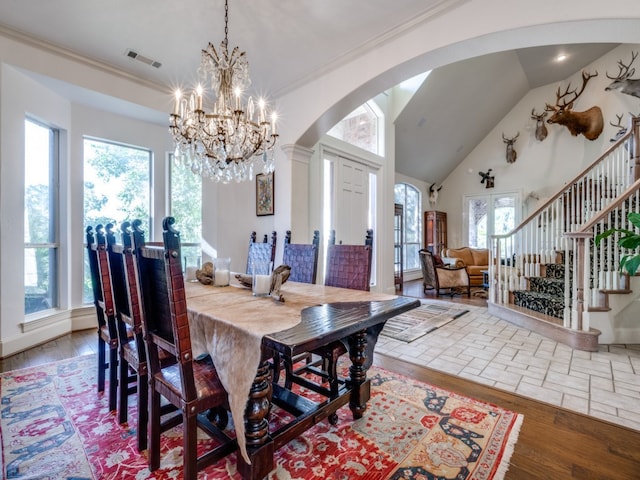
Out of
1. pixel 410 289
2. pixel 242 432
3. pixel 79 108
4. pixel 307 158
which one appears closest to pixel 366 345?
pixel 242 432

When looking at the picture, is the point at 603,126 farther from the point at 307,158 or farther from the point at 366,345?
the point at 366,345

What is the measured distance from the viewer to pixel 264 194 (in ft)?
13.5

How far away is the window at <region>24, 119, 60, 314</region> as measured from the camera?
3061 mm

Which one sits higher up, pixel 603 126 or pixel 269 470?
pixel 603 126

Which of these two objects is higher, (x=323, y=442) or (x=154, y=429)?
(x=154, y=429)

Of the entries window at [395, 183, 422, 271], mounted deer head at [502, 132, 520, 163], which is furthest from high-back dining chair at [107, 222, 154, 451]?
mounted deer head at [502, 132, 520, 163]

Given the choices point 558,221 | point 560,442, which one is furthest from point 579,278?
point 560,442

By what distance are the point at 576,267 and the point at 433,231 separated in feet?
17.8

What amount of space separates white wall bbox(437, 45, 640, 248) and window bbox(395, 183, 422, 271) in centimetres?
110

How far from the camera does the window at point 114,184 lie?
3.58 metres

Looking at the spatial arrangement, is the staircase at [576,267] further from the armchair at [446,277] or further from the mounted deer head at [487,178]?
the mounted deer head at [487,178]

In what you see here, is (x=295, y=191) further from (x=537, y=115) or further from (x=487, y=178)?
(x=537, y=115)

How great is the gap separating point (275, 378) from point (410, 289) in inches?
204

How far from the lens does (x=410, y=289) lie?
6641 millimetres
